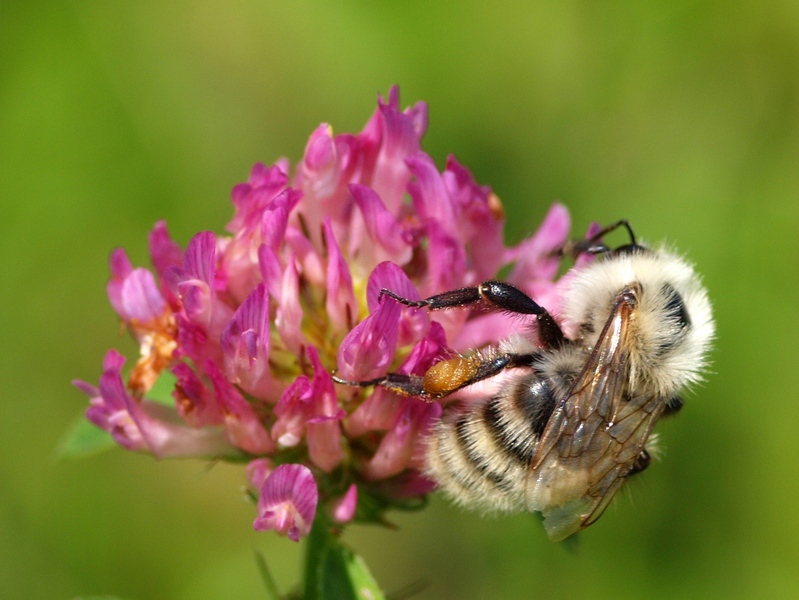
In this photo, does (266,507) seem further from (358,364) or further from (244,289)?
(244,289)

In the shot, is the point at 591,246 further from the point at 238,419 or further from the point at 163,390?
the point at 163,390

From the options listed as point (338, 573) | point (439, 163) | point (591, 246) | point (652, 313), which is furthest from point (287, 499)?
point (439, 163)

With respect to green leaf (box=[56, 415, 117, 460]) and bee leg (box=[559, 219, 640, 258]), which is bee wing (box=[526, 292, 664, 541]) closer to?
bee leg (box=[559, 219, 640, 258])

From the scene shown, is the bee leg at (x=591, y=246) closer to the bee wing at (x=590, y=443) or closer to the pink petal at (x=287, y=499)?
the bee wing at (x=590, y=443)

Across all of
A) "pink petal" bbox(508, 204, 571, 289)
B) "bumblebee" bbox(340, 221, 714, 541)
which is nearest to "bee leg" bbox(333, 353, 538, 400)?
"bumblebee" bbox(340, 221, 714, 541)

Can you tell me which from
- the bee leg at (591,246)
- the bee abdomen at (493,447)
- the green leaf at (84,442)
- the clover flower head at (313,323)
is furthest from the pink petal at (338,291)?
the green leaf at (84,442)
